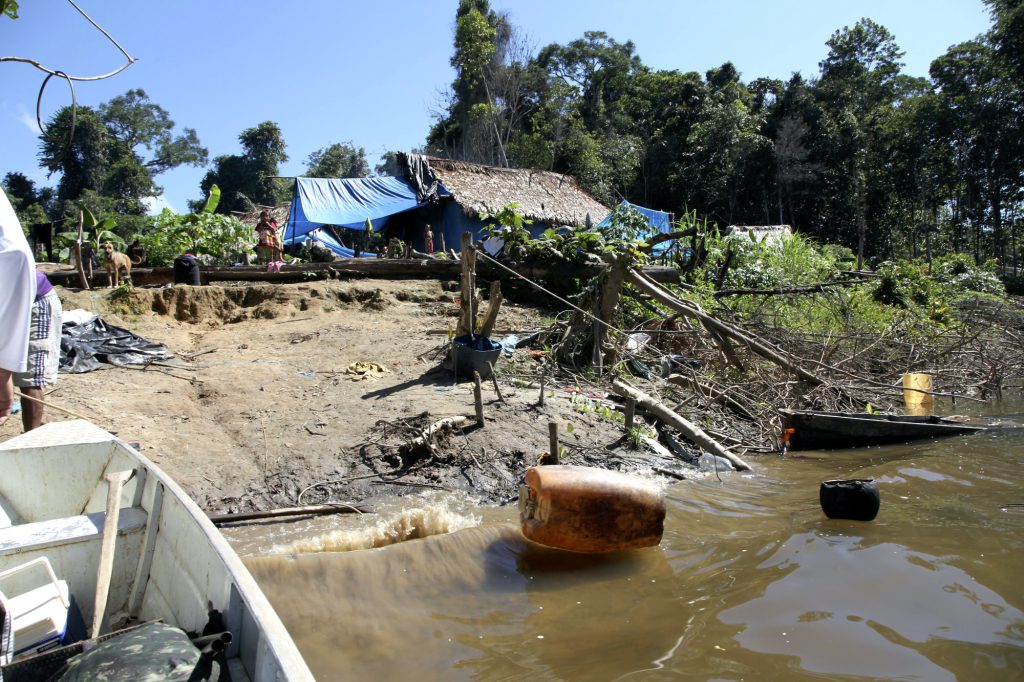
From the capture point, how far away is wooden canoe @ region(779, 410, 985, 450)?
737 centimetres

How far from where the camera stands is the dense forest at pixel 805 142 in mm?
28391

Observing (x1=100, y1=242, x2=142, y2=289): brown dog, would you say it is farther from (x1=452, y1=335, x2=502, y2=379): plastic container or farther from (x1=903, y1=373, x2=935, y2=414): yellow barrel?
(x1=903, y1=373, x2=935, y2=414): yellow barrel

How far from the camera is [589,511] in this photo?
4.14 meters

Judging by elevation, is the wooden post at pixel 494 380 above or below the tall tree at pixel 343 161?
below

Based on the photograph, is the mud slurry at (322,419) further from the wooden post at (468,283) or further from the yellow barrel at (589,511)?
the yellow barrel at (589,511)

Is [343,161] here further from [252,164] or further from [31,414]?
[31,414]

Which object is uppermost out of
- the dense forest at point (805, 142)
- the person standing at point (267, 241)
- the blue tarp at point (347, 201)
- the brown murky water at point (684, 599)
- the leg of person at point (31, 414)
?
the dense forest at point (805, 142)

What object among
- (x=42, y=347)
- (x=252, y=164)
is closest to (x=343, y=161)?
(x=252, y=164)

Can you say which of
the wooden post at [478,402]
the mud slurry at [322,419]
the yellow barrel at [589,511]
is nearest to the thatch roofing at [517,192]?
the mud slurry at [322,419]

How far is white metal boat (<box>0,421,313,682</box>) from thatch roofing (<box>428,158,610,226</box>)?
50.7ft

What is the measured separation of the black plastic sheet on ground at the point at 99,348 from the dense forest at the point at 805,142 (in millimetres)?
21659

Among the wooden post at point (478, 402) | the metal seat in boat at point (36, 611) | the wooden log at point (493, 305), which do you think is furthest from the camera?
the wooden log at point (493, 305)

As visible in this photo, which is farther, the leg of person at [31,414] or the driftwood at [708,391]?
the driftwood at [708,391]

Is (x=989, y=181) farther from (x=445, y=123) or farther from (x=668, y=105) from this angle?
(x=445, y=123)
